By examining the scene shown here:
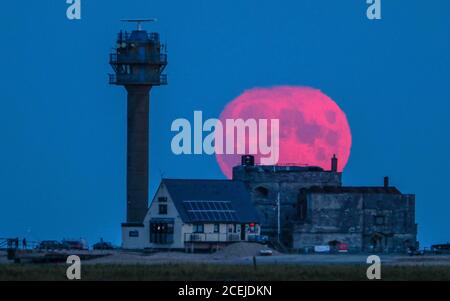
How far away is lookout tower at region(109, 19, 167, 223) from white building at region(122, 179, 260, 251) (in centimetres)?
157

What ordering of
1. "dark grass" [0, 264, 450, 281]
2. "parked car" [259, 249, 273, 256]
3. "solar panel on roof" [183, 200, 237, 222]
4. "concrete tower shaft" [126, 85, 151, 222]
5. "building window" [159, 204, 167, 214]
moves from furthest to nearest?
"concrete tower shaft" [126, 85, 151, 222], "building window" [159, 204, 167, 214], "solar panel on roof" [183, 200, 237, 222], "parked car" [259, 249, 273, 256], "dark grass" [0, 264, 450, 281]

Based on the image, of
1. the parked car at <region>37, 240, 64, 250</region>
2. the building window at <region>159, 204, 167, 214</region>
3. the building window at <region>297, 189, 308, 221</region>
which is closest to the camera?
the parked car at <region>37, 240, 64, 250</region>

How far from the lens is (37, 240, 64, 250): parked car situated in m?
108

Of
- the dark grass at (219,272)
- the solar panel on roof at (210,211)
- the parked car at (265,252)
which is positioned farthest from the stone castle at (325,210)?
the dark grass at (219,272)

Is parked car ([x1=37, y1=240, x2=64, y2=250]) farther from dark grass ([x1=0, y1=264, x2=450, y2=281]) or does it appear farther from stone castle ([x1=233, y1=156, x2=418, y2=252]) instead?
dark grass ([x1=0, y1=264, x2=450, y2=281])

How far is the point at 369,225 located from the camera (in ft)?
387

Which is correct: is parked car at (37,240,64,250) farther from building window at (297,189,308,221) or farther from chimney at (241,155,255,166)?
building window at (297,189,308,221)

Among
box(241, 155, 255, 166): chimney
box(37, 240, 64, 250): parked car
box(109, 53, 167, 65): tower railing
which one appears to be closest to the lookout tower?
box(109, 53, 167, 65): tower railing

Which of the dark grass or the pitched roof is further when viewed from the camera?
the pitched roof

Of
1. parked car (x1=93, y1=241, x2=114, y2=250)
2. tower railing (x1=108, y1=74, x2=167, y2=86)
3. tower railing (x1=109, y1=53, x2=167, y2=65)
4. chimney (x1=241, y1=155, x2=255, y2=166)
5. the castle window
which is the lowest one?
parked car (x1=93, y1=241, x2=114, y2=250)

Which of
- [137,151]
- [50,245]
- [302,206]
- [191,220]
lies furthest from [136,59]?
[302,206]

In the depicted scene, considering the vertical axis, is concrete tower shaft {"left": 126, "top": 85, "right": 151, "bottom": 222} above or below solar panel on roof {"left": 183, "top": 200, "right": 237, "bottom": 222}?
above
